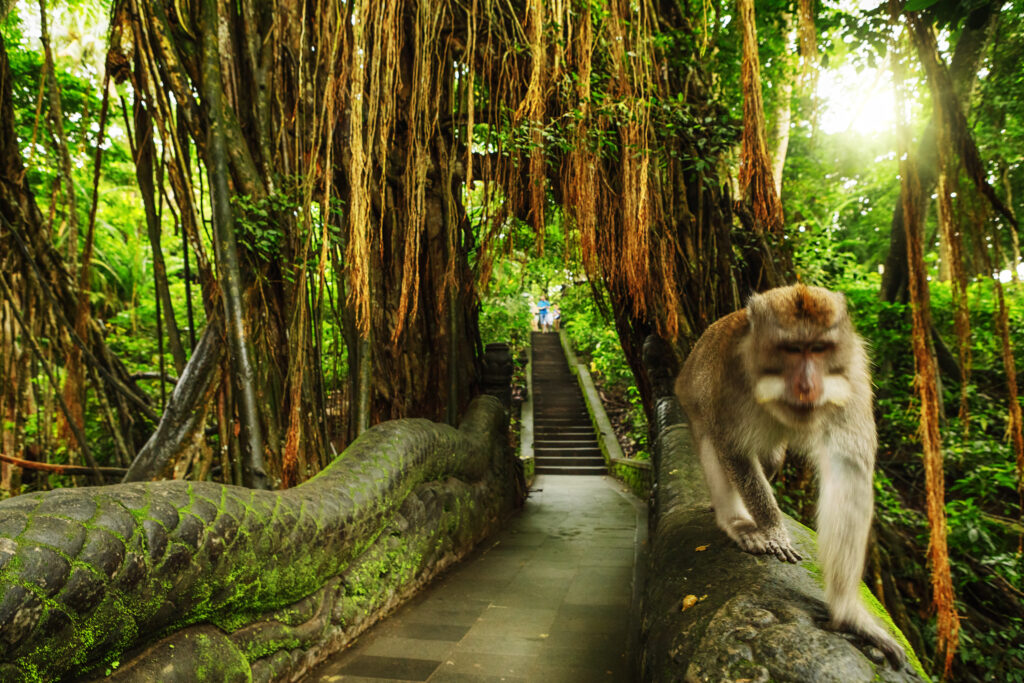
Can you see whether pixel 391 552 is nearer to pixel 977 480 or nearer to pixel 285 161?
pixel 285 161

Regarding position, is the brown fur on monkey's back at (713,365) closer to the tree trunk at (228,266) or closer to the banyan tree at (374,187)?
the banyan tree at (374,187)

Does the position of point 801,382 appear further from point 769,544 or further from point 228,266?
point 228,266

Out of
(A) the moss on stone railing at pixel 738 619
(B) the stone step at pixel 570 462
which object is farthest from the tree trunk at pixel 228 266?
(B) the stone step at pixel 570 462

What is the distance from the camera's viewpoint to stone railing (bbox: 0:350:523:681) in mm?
1363

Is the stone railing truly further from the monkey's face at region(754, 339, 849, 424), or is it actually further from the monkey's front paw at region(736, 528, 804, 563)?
the monkey's face at region(754, 339, 849, 424)

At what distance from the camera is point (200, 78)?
2.99 m

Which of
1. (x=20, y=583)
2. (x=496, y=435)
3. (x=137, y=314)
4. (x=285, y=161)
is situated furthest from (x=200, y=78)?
(x=137, y=314)

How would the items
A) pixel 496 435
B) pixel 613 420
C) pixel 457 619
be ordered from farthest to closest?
1. pixel 613 420
2. pixel 496 435
3. pixel 457 619

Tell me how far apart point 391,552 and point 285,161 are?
2.38 meters

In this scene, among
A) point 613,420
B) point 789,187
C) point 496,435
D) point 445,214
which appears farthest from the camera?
point 613,420

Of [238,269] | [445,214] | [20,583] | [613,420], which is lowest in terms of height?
[613,420]

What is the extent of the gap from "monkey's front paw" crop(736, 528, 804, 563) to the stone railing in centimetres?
170

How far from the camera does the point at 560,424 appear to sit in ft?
43.9

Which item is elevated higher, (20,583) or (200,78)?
(200,78)
